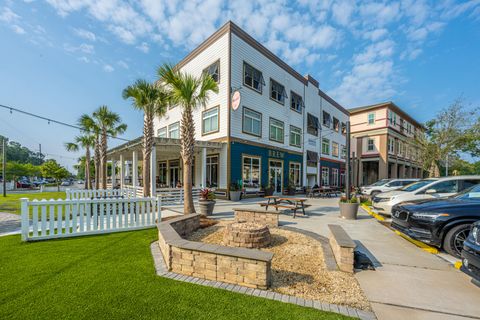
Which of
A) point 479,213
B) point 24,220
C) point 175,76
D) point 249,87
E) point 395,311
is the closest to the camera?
point 395,311

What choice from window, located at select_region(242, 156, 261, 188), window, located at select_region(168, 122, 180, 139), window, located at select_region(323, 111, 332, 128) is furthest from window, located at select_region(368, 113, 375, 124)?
window, located at select_region(168, 122, 180, 139)

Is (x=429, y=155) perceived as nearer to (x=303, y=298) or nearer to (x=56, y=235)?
(x=303, y=298)

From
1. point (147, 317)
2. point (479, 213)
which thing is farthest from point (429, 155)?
point (147, 317)

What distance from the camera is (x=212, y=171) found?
53.6 ft

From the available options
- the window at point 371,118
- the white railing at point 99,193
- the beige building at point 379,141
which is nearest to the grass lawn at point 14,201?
the white railing at point 99,193

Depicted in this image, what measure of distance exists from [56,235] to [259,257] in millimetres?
5679

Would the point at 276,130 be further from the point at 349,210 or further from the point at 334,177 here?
the point at 334,177

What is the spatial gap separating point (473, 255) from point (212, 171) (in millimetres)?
14344

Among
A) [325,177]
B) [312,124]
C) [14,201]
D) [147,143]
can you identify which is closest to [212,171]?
[147,143]

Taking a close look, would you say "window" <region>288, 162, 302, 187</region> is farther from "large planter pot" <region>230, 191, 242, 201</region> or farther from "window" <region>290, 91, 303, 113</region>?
"large planter pot" <region>230, 191, 242, 201</region>

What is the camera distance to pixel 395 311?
266 cm

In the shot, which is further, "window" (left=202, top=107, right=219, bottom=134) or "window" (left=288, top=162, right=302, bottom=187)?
"window" (left=288, top=162, right=302, bottom=187)

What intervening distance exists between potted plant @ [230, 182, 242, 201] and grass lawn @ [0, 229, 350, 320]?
32.6ft

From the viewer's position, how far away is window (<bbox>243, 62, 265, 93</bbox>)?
1571cm
